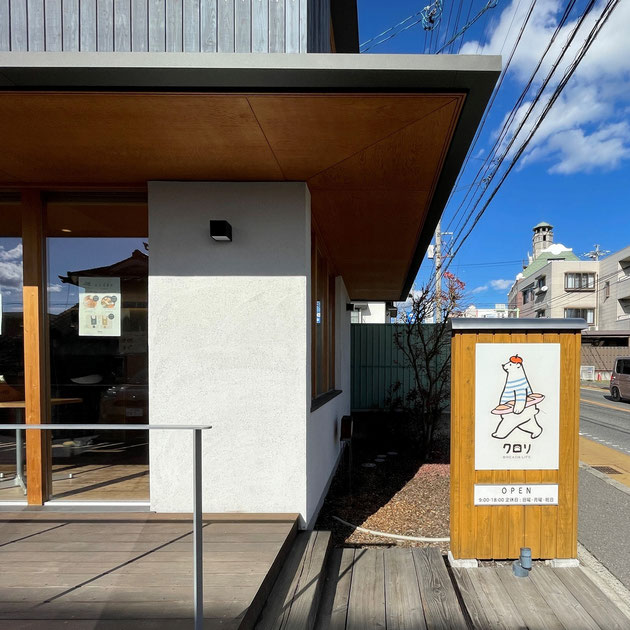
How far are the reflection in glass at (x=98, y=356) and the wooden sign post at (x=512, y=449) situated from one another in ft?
8.70

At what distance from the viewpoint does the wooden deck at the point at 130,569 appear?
6.68 ft

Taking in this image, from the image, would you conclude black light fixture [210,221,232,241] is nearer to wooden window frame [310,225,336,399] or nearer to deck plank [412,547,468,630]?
wooden window frame [310,225,336,399]

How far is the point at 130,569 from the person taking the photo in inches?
95.6

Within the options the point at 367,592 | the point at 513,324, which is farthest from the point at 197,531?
the point at 513,324

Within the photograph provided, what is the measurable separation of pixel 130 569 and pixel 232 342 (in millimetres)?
1609

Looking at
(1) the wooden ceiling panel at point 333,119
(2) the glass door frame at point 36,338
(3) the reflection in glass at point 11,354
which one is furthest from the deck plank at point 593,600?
(3) the reflection in glass at point 11,354

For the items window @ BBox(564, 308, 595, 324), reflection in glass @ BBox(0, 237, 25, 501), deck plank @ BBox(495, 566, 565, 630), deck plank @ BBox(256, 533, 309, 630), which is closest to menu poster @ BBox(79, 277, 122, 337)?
reflection in glass @ BBox(0, 237, 25, 501)

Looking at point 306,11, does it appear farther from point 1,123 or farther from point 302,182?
point 1,123

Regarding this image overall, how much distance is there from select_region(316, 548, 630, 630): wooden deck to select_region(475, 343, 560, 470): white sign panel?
2.40ft

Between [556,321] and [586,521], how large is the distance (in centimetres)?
290

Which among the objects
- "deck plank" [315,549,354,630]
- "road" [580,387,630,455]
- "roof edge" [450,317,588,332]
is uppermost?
"roof edge" [450,317,588,332]

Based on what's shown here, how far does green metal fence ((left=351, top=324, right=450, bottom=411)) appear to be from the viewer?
35.0ft

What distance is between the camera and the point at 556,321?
115 inches

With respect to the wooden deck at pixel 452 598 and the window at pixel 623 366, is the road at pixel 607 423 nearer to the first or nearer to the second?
the window at pixel 623 366
